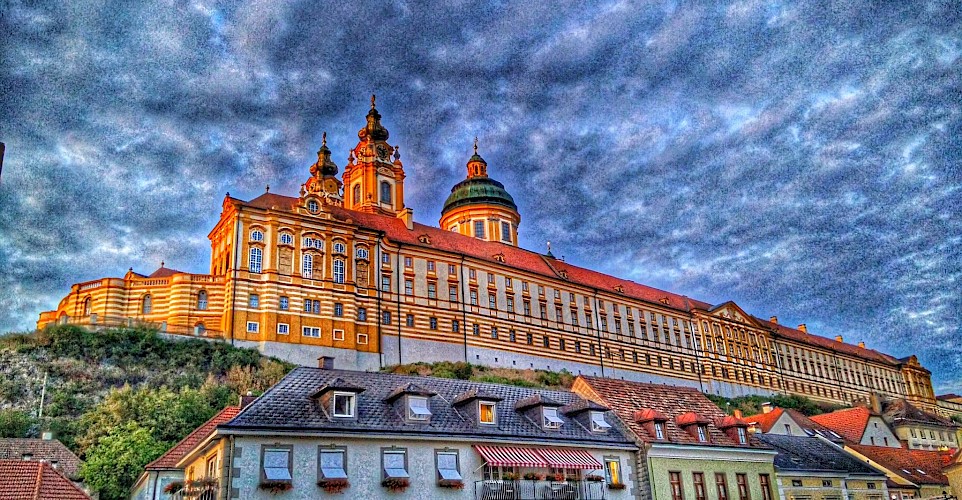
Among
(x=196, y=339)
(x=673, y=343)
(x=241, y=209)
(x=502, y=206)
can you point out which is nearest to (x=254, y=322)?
(x=196, y=339)

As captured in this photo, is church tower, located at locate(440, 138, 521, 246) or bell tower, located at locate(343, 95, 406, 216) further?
church tower, located at locate(440, 138, 521, 246)

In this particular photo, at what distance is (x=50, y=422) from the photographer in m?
46.9

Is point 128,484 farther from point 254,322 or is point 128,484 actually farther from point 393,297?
point 393,297

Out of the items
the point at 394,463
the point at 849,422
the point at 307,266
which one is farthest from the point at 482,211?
the point at 394,463

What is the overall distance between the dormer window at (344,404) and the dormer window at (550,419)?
8.59 metres

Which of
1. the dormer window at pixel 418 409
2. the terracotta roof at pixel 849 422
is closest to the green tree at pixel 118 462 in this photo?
the dormer window at pixel 418 409

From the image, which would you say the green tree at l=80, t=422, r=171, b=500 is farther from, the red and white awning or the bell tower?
the bell tower

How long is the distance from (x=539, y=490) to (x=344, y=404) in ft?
26.8

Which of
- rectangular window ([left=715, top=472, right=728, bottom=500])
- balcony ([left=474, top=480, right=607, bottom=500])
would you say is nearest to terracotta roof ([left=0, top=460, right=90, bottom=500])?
balcony ([left=474, top=480, right=607, bottom=500])

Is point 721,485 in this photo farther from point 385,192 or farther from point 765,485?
point 385,192

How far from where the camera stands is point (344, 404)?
28.3 meters

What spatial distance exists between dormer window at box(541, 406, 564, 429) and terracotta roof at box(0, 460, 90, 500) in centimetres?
1657

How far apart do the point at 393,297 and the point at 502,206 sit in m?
32.0

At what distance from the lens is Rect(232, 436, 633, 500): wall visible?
2539 centimetres
